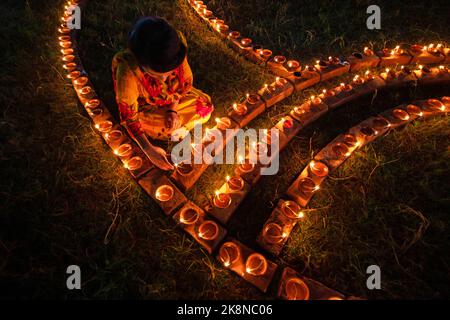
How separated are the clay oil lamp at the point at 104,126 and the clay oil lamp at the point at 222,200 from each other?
147 cm

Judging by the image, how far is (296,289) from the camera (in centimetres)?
226

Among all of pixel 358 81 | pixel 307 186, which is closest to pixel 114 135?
pixel 307 186

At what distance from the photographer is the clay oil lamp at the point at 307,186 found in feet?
9.20

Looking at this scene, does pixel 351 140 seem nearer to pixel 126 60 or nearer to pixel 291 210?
pixel 291 210

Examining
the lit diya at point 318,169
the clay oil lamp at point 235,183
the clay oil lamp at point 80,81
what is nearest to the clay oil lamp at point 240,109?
the clay oil lamp at point 235,183

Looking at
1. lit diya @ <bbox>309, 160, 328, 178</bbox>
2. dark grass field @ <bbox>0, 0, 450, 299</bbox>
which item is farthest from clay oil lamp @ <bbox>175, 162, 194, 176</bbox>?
lit diya @ <bbox>309, 160, 328, 178</bbox>

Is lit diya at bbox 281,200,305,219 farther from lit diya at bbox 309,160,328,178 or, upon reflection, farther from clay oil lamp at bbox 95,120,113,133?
clay oil lamp at bbox 95,120,113,133

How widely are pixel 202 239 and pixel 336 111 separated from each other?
246 cm

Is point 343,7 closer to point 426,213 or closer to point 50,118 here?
point 426,213

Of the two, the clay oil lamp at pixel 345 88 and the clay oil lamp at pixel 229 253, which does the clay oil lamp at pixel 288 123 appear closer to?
the clay oil lamp at pixel 345 88

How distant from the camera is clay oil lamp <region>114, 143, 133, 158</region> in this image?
2.96 metres

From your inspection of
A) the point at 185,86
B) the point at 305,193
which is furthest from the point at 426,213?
the point at 185,86

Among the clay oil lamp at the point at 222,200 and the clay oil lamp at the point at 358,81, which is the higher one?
the clay oil lamp at the point at 358,81

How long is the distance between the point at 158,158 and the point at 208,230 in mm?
928
